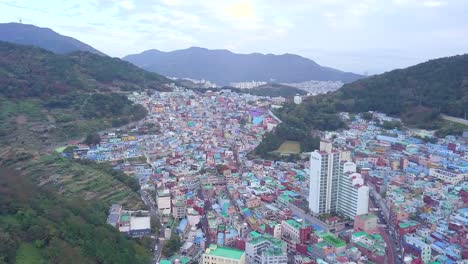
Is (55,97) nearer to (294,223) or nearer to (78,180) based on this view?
(78,180)

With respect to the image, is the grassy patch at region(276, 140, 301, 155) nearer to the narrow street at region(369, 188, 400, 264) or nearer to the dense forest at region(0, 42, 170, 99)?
the narrow street at region(369, 188, 400, 264)

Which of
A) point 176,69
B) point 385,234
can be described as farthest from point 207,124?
point 176,69

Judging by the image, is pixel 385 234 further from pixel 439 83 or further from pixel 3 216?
pixel 439 83

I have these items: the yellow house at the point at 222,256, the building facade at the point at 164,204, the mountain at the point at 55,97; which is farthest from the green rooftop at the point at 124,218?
the mountain at the point at 55,97

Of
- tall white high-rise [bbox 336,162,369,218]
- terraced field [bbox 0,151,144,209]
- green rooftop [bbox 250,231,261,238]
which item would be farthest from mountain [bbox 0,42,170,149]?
tall white high-rise [bbox 336,162,369,218]

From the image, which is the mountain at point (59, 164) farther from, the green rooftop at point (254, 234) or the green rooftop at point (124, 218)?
the green rooftop at point (254, 234)

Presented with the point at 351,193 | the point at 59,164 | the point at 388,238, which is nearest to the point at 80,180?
the point at 59,164
